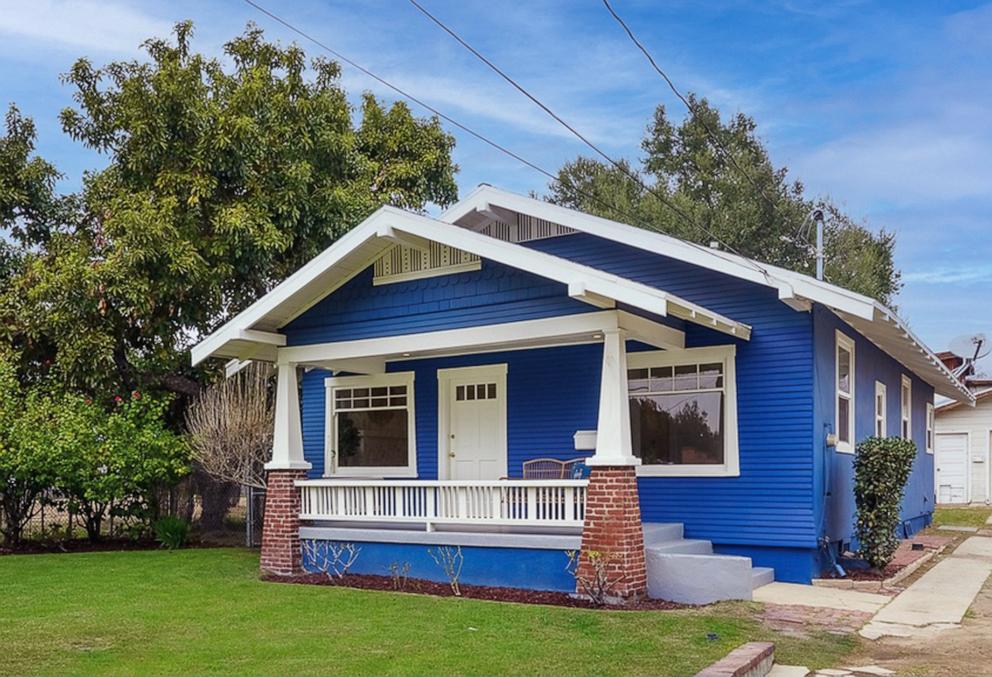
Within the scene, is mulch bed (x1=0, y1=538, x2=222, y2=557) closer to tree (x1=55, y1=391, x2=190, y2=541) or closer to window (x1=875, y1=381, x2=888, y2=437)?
tree (x1=55, y1=391, x2=190, y2=541)

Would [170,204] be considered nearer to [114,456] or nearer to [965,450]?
[114,456]

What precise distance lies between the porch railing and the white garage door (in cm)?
1968

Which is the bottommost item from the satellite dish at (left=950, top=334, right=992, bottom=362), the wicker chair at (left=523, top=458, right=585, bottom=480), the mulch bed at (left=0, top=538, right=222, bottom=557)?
the mulch bed at (left=0, top=538, right=222, bottom=557)

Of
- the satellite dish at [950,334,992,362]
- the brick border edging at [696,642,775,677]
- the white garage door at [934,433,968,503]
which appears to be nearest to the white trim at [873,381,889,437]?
the satellite dish at [950,334,992,362]

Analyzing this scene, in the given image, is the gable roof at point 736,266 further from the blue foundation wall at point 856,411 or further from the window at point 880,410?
the window at point 880,410

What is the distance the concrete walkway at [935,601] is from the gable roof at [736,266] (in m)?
2.96

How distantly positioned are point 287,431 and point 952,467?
2095 centimetres

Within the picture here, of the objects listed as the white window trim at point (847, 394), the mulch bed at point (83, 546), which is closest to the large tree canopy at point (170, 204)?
the mulch bed at point (83, 546)

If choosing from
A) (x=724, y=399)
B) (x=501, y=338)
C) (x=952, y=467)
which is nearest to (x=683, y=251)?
(x=724, y=399)

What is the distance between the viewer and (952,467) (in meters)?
26.7

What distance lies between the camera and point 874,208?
3525 cm

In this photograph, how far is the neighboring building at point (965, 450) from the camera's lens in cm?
2616

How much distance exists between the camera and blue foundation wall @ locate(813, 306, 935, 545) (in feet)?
38.0

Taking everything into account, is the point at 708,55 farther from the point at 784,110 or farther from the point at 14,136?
the point at 14,136
